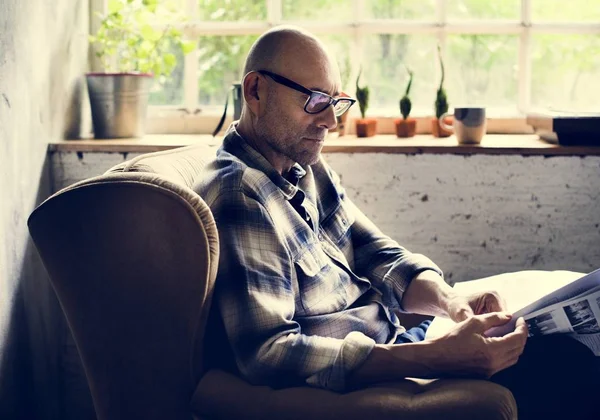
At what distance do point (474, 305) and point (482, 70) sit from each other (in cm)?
129

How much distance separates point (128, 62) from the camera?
272 centimetres

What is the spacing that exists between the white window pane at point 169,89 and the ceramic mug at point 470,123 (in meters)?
1.03

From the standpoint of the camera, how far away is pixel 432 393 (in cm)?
136

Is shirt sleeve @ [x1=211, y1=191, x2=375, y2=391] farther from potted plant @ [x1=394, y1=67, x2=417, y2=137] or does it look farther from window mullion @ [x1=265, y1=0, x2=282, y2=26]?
window mullion @ [x1=265, y1=0, x2=282, y2=26]

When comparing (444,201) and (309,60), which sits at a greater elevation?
(309,60)

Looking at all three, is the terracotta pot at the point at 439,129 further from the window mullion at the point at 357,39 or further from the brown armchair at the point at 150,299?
the brown armchair at the point at 150,299

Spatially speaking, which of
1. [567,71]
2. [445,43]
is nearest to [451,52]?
[445,43]

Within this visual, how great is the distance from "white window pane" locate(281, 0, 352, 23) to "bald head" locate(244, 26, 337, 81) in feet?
3.78

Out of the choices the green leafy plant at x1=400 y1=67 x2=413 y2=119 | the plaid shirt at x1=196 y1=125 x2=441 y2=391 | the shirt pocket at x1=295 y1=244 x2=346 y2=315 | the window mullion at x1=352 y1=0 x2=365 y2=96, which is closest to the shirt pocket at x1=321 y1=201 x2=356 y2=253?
the plaid shirt at x1=196 y1=125 x2=441 y2=391

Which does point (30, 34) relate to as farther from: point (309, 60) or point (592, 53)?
point (592, 53)

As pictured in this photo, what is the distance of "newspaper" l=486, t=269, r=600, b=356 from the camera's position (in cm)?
145

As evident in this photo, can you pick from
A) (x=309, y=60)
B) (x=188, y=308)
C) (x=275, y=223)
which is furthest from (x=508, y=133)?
(x=188, y=308)

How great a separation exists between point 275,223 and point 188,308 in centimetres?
26

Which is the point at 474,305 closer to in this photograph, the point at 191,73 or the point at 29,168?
the point at 29,168
